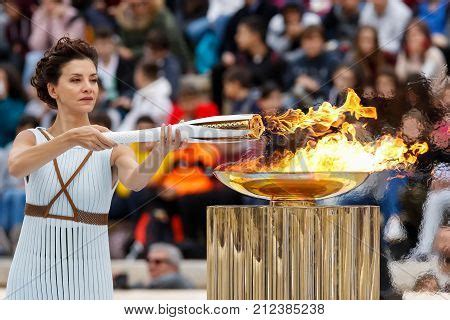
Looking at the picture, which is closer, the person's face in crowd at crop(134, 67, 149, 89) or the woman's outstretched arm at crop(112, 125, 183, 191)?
the woman's outstretched arm at crop(112, 125, 183, 191)

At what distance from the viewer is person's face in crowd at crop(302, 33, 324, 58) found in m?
7.29

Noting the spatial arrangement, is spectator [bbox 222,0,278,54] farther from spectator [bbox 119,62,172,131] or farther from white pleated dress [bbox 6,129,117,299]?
white pleated dress [bbox 6,129,117,299]

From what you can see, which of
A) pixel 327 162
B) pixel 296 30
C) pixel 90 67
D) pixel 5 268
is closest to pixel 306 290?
pixel 327 162

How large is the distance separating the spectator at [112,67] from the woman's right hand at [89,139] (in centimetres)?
418

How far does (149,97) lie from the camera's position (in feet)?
24.4

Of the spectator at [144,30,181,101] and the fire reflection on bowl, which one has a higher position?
the spectator at [144,30,181,101]

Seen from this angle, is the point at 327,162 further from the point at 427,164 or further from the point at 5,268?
the point at 5,268

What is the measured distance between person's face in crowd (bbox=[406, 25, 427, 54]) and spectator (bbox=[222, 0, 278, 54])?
3.40 feet

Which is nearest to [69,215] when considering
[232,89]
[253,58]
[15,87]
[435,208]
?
[435,208]

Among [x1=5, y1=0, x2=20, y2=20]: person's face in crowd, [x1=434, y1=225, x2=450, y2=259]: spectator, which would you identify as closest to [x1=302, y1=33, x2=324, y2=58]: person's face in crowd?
[x1=5, y1=0, x2=20, y2=20]: person's face in crowd

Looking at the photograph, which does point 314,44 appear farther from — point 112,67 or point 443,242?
point 443,242

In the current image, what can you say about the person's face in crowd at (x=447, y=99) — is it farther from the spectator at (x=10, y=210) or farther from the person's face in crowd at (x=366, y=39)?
the spectator at (x=10, y=210)

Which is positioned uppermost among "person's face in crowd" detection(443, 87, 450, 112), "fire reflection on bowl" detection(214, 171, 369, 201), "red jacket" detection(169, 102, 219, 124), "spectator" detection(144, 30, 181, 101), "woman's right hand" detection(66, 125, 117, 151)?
"spectator" detection(144, 30, 181, 101)

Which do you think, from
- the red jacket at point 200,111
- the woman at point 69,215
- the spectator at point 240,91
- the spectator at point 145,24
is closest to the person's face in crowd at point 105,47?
the spectator at point 145,24
